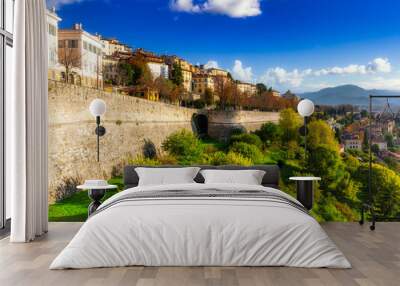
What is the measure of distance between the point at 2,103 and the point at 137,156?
265cm

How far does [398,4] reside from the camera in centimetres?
797

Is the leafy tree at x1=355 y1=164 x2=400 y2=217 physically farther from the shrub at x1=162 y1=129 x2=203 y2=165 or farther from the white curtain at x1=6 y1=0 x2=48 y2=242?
the white curtain at x1=6 y1=0 x2=48 y2=242

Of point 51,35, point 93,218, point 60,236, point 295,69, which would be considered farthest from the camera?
point 295,69

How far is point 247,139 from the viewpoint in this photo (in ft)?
27.7

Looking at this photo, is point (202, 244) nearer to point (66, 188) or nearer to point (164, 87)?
point (66, 188)

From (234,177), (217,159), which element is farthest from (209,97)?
(234,177)

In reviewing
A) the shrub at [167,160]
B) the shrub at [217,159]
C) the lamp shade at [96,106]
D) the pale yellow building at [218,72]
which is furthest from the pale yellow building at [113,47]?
the shrub at [217,159]

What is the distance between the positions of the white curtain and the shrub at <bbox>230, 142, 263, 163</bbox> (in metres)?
3.52

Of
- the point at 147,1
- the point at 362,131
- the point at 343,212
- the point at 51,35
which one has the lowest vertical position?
the point at 343,212

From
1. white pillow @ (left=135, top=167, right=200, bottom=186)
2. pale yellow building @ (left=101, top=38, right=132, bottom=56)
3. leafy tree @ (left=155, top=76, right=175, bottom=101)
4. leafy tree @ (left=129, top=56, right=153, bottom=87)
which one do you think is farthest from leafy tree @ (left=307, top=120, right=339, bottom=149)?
pale yellow building @ (left=101, top=38, right=132, bottom=56)

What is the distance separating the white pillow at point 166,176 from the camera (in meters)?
6.23

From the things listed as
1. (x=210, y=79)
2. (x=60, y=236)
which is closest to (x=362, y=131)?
(x=210, y=79)

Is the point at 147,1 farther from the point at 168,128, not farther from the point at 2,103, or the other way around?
the point at 2,103

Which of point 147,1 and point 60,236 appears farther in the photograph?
point 147,1
